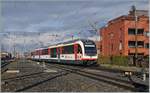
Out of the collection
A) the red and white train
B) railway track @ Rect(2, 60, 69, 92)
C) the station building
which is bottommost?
railway track @ Rect(2, 60, 69, 92)

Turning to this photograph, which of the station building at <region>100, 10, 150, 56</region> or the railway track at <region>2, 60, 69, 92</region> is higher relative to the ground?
the station building at <region>100, 10, 150, 56</region>

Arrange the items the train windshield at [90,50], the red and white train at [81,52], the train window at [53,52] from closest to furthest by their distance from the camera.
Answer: the red and white train at [81,52] < the train windshield at [90,50] < the train window at [53,52]

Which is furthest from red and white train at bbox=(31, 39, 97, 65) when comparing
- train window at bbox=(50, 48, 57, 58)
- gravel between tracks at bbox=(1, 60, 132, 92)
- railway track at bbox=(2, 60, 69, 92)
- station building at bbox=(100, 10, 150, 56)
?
station building at bbox=(100, 10, 150, 56)

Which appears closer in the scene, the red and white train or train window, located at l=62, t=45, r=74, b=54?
the red and white train

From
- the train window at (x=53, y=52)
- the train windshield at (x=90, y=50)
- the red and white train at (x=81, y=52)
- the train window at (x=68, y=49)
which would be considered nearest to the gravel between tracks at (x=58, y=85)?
the red and white train at (x=81, y=52)

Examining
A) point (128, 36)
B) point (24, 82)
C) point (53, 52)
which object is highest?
point (128, 36)

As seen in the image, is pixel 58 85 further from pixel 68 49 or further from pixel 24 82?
pixel 68 49

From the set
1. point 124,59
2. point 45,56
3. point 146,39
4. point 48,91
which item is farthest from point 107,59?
point 48,91

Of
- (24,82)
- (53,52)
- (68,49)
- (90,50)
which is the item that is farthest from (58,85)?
(53,52)

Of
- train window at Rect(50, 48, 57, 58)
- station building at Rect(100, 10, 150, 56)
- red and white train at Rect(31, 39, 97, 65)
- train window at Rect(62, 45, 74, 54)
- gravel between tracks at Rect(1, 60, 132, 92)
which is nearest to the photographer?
gravel between tracks at Rect(1, 60, 132, 92)

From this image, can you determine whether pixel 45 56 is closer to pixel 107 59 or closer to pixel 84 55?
pixel 107 59

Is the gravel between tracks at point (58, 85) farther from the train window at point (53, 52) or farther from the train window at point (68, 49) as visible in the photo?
the train window at point (53, 52)

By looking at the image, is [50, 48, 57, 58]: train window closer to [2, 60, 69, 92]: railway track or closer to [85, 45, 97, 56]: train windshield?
[85, 45, 97, 56]: train windshield

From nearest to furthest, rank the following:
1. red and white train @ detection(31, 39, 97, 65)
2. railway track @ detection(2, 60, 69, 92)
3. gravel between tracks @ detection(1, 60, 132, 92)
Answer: gravel between tracks @ detection(1, 60, 132, 92) → railway track @ detection(2, 60, 69, 92) → red and white train @ detection(31, 39, 97, 65)
